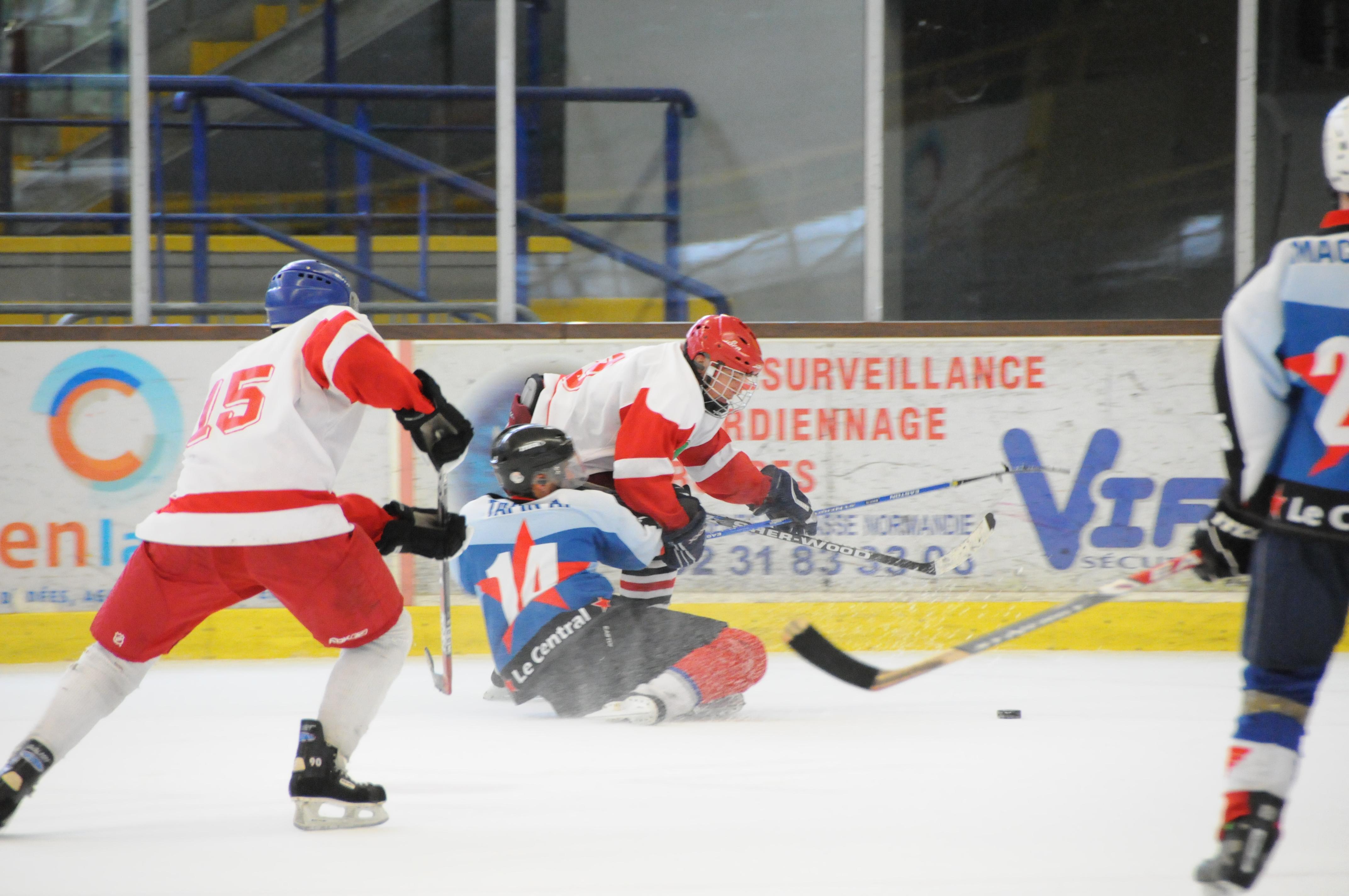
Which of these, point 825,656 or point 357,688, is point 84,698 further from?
point 825,656

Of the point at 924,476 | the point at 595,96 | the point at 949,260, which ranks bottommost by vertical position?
the point at 924,476

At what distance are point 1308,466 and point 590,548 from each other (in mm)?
1932

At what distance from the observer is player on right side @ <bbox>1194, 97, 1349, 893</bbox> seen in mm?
1663

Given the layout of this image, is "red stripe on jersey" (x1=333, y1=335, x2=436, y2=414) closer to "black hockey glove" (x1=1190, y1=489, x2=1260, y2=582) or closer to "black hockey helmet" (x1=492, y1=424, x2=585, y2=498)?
"black hockey helmet" (x1=492, y1=424, x2=585, y2=498)

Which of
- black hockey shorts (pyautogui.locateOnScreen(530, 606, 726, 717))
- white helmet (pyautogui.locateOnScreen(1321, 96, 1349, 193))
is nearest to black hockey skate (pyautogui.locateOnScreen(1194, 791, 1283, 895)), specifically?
white helmet (pyautogui.locateOnScreen(1321, 96, 1349, 193))

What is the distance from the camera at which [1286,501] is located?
170 centimetres

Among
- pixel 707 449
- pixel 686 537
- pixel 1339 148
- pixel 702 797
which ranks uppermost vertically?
pixel 1339 148

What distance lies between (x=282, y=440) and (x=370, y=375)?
7.4 inches

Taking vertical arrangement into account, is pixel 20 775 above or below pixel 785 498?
below

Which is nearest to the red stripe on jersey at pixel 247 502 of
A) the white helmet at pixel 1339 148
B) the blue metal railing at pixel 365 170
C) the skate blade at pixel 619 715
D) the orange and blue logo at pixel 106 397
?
the skate blade at pixel 619 715

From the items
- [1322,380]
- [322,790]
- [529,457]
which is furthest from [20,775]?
[1322,380]

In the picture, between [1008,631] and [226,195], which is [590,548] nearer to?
[1008,631]

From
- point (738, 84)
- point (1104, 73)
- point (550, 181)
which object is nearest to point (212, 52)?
point (550, 181)

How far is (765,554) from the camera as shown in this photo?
4453 millimetres
